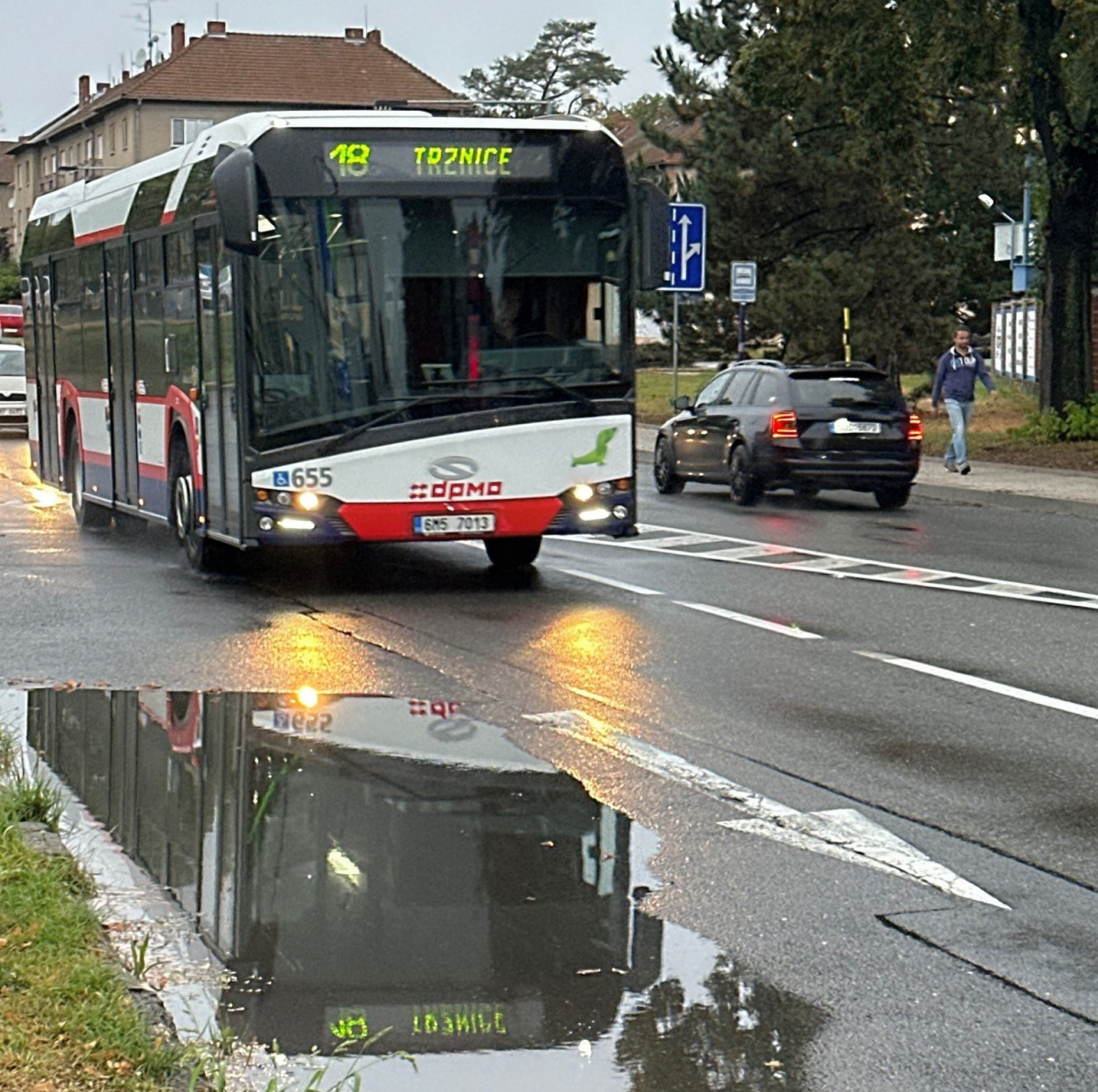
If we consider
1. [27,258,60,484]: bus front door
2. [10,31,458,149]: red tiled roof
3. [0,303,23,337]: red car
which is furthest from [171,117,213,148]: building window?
[27,258,60,484]: bus front door

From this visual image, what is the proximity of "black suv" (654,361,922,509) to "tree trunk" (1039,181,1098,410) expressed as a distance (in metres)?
6.95

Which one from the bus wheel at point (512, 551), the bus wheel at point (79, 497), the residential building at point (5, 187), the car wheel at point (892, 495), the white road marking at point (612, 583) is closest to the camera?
the white road marking at point (612, 583)

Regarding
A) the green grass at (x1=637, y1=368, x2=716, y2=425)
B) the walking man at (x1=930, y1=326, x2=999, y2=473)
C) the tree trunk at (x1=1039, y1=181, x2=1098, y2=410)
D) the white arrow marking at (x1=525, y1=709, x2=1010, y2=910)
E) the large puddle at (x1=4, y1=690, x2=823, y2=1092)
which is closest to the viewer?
the large puddle at (x1=4, y1=690, x2=823, y2=1092)

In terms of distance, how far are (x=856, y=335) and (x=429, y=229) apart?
33.5 meters

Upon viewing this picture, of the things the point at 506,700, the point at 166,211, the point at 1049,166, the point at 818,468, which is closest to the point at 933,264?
the point at 1049,166

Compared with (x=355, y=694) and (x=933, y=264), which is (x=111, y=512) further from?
(x=933, y=264)

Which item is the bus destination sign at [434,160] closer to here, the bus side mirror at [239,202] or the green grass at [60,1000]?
the bus side mirror at [239,202]

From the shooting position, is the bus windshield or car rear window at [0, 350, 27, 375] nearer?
the bus windshield

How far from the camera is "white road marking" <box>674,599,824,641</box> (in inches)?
488

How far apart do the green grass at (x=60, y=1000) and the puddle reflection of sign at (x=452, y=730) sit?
271cm

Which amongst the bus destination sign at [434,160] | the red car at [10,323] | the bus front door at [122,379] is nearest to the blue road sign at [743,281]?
the bus front door at [122,379]

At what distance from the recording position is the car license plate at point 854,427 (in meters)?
23.2

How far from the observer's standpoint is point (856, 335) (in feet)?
153

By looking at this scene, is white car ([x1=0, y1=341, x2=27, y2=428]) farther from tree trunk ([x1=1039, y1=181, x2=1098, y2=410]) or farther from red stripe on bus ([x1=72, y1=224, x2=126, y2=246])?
red stripe on bus ([x1=72, y1=224, x2=126, y2=246])
